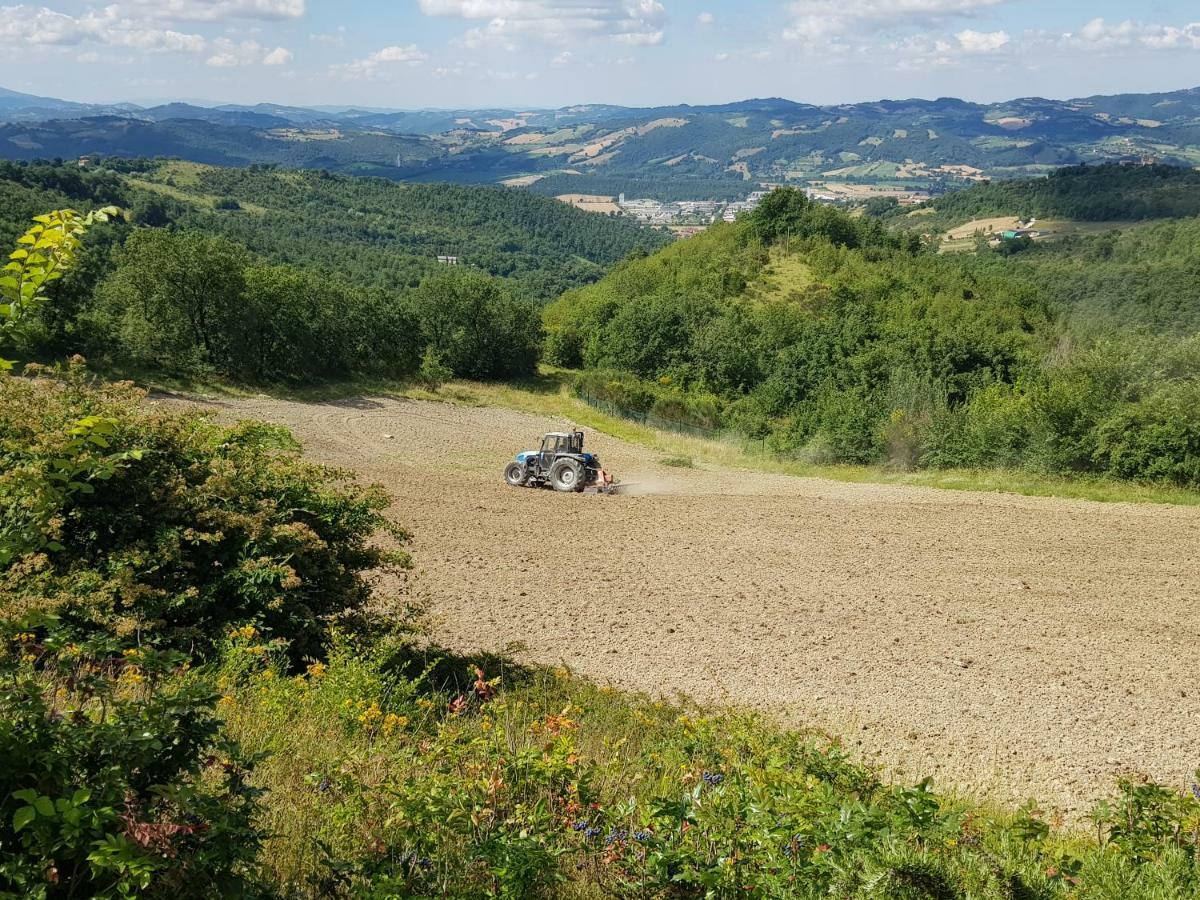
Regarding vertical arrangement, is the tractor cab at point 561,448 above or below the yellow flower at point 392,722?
below

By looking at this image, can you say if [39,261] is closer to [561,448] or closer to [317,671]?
[317,671]

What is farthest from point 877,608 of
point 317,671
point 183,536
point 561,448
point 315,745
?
point 561,448

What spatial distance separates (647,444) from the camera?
31375mm

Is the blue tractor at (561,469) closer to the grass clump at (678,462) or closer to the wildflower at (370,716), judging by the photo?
the grass clump at (678,462)

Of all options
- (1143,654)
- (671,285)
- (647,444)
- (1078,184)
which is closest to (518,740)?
(1143,654)

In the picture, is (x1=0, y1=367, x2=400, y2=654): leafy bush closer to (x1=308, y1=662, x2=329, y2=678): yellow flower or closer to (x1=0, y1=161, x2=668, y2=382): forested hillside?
(x1=308, y1=662, x2=329, y2=678): yellow flower

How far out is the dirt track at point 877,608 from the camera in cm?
919

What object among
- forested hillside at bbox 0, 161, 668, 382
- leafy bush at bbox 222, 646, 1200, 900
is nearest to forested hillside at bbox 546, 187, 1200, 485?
forested hillside at bbox 0, 161, 668, 382

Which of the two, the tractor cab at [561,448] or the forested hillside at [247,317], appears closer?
the tractor cab at [561,448]

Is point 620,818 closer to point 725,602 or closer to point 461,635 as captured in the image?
point 461,635

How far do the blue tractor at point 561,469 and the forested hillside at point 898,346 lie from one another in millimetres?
9993

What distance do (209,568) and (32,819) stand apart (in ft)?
17.9

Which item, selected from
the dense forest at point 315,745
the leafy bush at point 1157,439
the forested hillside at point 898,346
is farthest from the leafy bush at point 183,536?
the forested hillside at point 898,346

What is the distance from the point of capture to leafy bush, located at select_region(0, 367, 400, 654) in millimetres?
6484
